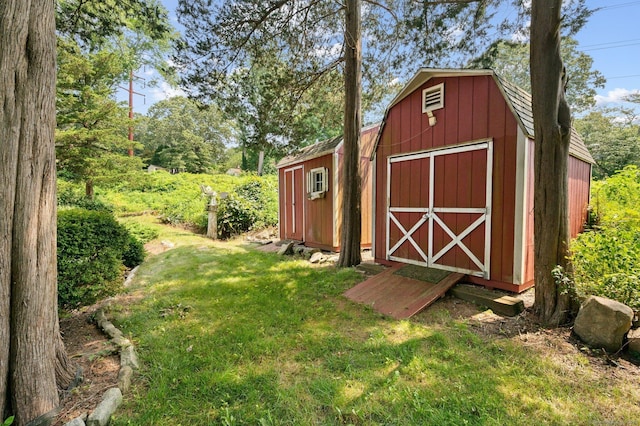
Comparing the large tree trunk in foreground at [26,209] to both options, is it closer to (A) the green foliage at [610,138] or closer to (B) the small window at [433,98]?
(B) the small window at [433,98]

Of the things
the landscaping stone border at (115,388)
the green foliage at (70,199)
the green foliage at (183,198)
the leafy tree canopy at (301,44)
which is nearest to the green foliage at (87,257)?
the landscaping stone border at (115,388)

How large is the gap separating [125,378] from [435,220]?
438cm

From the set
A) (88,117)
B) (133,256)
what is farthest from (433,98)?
(88,117)

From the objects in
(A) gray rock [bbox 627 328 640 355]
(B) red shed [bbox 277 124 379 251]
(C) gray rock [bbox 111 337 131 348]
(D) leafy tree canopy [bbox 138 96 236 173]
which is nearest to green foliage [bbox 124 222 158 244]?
(B) red shed [bbox 277 124 379 251]

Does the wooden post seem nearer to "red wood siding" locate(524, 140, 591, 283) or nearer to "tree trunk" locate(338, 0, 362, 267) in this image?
"tree trunk" locate(338, 0, 362, 267)

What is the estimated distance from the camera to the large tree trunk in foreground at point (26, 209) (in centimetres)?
182

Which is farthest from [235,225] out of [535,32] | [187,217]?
[535,32]

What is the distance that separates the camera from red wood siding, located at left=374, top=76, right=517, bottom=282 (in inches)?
155

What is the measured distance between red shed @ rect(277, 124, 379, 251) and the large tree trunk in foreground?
5.51 m

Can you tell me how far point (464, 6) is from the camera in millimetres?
5043

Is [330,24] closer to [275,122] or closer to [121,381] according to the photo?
[275,122]

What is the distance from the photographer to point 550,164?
3213mm

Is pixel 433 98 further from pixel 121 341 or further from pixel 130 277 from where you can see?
pixel 130 277

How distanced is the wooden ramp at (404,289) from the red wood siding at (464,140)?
2.02 ft
